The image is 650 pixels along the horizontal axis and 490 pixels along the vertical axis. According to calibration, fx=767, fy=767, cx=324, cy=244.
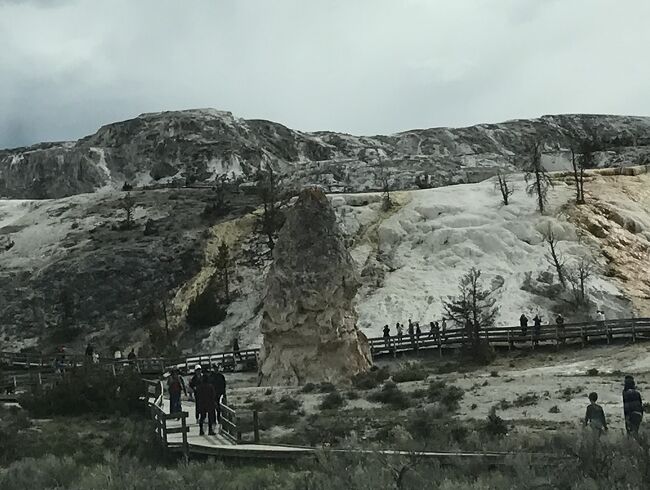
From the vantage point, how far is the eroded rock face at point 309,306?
2625 cm

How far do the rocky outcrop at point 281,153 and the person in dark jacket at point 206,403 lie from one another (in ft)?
184

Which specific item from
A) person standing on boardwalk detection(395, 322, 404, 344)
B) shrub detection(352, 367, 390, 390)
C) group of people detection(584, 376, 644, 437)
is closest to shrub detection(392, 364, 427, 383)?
shrub detection(352, 367, 390, 390)

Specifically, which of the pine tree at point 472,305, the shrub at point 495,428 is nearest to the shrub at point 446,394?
the shrub at point 495,428

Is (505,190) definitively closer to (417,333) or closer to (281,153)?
(417,333)

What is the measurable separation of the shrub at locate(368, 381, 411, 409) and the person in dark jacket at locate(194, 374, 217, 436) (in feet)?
18.7

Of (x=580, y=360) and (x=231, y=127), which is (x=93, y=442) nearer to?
(x=580, y=360)

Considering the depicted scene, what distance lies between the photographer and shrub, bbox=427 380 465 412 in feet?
63.4

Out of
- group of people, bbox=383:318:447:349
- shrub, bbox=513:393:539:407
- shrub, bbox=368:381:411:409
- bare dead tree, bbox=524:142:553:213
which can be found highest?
bare dead tree, bbox=524:142:553:213

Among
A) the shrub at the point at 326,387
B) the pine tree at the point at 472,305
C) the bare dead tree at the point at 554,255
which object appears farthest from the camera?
the bare dead tree at the point at 554,255

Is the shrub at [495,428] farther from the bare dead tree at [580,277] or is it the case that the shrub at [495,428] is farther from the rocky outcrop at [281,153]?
the rocky outcrop at [281,153]

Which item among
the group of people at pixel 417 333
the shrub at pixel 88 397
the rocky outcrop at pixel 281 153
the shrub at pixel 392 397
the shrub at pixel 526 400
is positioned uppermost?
the rocky outcrop at pixel 281 153

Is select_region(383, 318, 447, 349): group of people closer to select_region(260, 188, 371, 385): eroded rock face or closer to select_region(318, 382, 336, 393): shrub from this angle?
select_region(260, 188, 371, 385): eroded rock face

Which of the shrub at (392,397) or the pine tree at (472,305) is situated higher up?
the pine tree at (472,305)

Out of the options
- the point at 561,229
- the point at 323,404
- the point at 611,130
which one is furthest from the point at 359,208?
the point at 611,130
